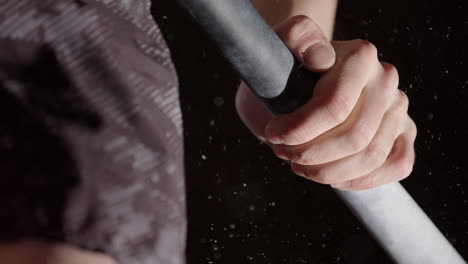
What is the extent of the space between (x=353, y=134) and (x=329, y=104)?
3cm

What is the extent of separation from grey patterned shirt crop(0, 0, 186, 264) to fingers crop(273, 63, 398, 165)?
0.37 feet

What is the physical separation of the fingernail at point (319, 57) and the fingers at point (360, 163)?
57 mm

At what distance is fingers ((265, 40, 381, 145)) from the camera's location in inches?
9.5

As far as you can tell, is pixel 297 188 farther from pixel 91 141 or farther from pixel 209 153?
pixel 91 141

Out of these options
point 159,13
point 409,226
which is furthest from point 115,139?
point 159,13

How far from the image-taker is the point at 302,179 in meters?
0.53

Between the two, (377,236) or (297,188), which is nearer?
(377,236)

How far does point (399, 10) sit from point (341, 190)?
0.28m

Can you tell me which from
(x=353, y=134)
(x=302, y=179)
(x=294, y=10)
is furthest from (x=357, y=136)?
(x=302, y=179)

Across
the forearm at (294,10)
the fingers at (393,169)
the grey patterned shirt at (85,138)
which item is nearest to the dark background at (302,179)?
the forearm at (294,10)

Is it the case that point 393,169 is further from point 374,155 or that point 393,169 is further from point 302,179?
point 302,179

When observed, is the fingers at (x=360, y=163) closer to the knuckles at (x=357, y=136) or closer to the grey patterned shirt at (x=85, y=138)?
the knuckles at (x=357, y=136)

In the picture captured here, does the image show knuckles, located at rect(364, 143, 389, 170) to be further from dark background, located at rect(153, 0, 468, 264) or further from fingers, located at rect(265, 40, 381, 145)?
dark background, located at rect(153, 0, 468, 264)

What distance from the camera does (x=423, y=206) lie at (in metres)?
0.53
